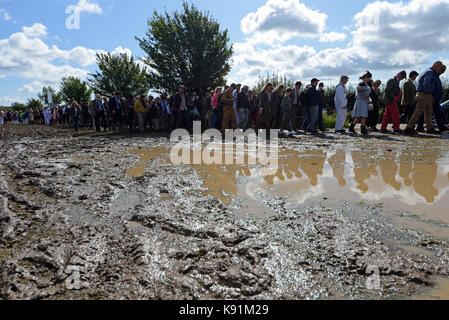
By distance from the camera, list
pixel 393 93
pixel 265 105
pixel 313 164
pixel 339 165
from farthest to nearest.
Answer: pixel 265 105 < pixel 393 93 < pixel 313 164 < pixel 339 165

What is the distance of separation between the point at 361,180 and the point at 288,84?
14.5 m

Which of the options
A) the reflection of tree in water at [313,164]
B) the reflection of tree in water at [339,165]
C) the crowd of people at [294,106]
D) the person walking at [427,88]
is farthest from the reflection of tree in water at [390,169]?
the crowd of people at [294,106]

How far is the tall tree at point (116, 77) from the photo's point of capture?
33625 mm

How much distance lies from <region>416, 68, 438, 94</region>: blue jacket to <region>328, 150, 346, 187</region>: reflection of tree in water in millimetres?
3535

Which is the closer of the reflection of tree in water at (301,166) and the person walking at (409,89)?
the reflection of tree in water at (301,166)

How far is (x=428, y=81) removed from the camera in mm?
7449

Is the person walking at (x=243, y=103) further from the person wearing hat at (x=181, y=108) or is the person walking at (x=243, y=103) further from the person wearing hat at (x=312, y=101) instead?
the person wearing hat at (x=181, y=108)

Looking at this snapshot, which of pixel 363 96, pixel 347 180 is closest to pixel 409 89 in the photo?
pixel 363 96

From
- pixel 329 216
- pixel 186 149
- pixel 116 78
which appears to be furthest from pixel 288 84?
pixel 116 78

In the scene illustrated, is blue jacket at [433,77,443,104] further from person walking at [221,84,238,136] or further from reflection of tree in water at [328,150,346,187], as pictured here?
person walking at [221,84,238,136]

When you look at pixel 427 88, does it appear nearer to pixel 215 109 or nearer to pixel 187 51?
pixel 215 109

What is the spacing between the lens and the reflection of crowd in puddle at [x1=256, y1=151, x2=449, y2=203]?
3504 mm

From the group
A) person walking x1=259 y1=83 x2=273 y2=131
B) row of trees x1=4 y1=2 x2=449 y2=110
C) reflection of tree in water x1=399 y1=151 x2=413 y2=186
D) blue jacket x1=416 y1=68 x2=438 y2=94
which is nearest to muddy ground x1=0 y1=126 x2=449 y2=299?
reflection of tree in water x1=399 y1=151 x2=413 y2=186

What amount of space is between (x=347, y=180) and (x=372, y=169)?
2.75 ft
